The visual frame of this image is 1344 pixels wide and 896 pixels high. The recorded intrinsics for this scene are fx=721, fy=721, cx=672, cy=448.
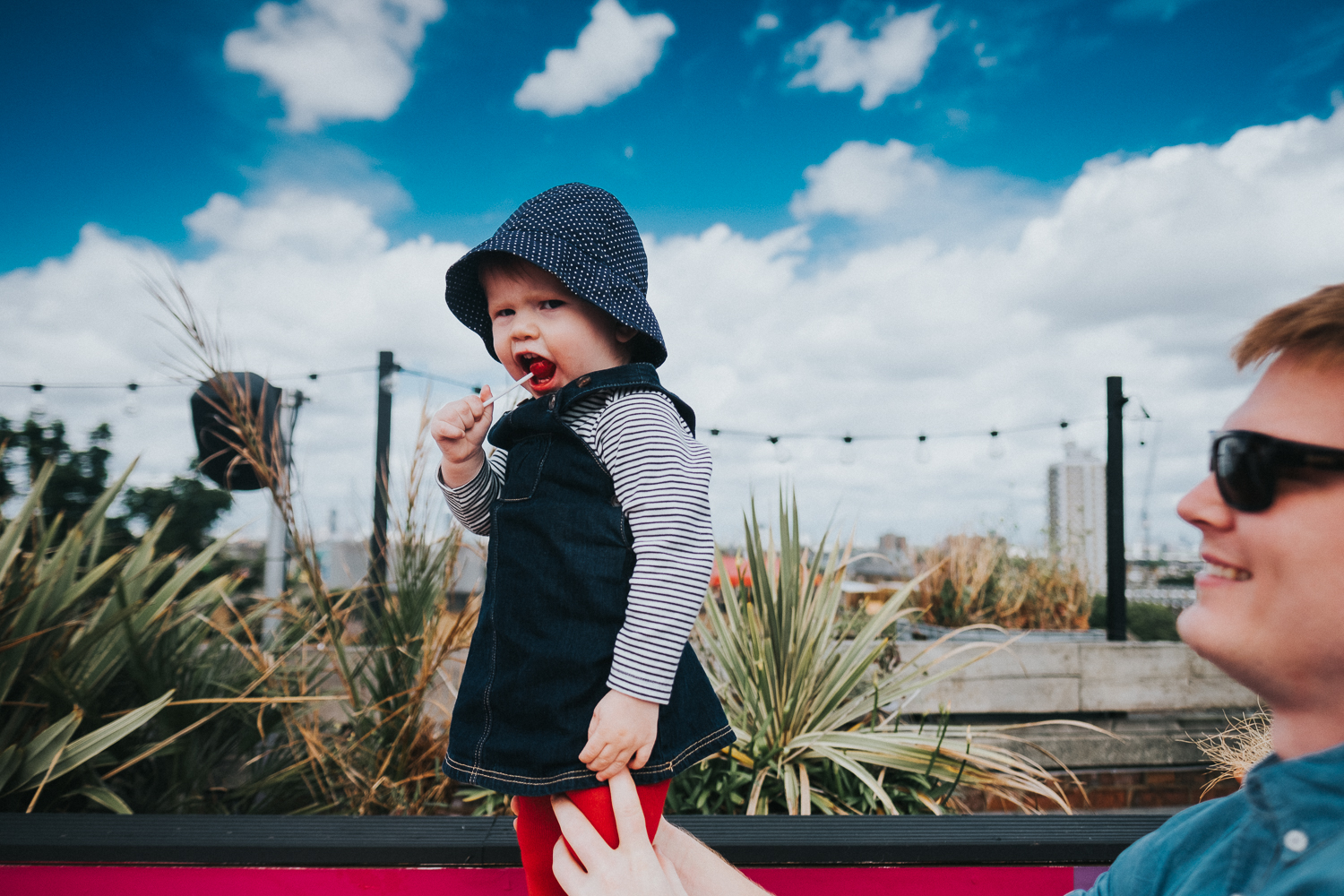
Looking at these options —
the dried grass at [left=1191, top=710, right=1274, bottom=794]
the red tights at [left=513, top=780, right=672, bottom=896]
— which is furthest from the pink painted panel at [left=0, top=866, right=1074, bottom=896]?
the red tights at [left=513, top=780, right=672, bottom=896]

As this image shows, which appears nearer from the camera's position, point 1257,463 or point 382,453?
point 1257,463

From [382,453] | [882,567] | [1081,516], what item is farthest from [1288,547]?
[882,567]

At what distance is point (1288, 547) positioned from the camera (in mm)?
591

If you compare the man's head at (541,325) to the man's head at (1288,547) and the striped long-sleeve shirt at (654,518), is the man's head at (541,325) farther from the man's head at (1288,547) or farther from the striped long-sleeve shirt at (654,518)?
the man's head at (1288,547)

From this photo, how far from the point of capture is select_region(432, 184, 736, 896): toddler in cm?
111

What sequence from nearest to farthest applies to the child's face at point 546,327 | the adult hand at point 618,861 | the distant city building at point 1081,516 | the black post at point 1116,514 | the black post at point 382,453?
the adult hand at point 618,861 < the child's face at point 546,327 < the black post at point 382,453 < the black post at point 1116,514 < the distant city building at point 1081,516

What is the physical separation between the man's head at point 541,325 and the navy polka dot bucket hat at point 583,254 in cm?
4

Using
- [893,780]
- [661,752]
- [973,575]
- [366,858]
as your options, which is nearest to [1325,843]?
[661,752]

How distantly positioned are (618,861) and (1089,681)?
14.3 ft

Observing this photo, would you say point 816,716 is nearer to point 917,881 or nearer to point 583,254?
point 917,881

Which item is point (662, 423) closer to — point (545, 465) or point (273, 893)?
point (545, 465)

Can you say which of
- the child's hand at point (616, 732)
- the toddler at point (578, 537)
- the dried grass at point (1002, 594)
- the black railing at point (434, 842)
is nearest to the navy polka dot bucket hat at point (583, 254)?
the toddler at point (578, 537)

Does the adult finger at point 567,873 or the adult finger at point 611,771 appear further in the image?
the adult finger at point 611,771

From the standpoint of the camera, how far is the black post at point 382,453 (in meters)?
3.29
